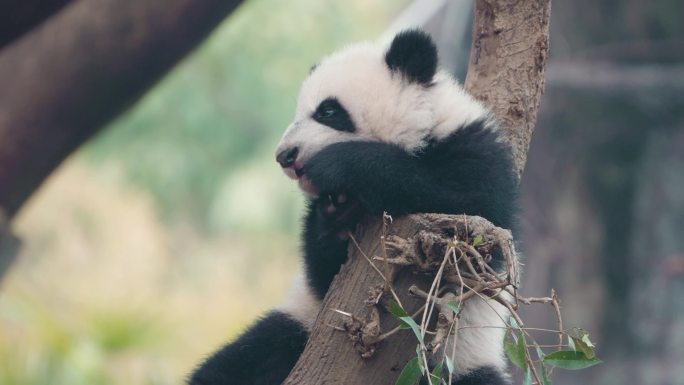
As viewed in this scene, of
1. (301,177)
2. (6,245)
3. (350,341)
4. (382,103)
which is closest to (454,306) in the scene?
(350,341)

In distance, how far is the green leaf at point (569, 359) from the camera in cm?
193

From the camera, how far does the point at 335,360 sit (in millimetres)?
2037

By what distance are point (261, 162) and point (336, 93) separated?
9.28 metres

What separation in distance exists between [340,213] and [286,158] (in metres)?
0.25

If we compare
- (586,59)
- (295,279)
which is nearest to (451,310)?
(295,279)

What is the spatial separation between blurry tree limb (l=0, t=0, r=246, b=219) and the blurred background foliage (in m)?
3.50

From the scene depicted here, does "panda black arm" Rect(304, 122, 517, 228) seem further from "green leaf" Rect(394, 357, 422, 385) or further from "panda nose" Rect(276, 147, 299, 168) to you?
"green leaf" Rect(394, 357, 422, 385)

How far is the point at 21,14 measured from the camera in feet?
9.77

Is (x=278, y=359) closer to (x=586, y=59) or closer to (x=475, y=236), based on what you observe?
(x=475, y=236)

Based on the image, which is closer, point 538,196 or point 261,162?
point 538,196

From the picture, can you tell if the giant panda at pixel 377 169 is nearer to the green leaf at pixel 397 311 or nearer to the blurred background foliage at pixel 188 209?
the green leaf at pixel 397 311

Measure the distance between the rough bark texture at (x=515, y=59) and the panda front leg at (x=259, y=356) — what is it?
88 centimetres

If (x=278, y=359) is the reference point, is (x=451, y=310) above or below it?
below

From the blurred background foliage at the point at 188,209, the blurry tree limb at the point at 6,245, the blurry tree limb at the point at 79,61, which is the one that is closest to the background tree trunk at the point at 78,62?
the blurry tree limb at the point at 79,61
